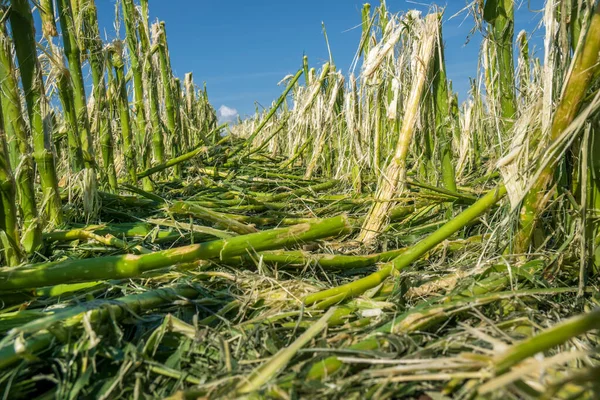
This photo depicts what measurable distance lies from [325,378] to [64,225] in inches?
86.6

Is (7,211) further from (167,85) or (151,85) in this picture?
(167,85)

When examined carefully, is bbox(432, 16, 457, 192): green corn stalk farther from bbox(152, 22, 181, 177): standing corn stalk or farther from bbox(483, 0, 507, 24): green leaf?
bbox(152, 22, 181, 177): standing corn stalk

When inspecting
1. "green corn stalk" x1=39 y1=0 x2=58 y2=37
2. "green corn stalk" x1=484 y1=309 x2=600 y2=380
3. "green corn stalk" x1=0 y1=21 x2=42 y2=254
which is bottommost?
"green corn stalk" x1=484 y1=309 x2=600 y2=380

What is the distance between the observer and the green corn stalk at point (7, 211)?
2.06m

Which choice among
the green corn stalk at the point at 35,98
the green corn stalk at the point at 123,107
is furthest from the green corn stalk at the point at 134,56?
the green corn stalk at the point at 35,98

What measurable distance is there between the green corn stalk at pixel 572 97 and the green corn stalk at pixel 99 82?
3.39m

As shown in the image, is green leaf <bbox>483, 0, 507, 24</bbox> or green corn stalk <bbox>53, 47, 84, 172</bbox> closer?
green leaf <bbox>483, 0, 507, 24</bbox>

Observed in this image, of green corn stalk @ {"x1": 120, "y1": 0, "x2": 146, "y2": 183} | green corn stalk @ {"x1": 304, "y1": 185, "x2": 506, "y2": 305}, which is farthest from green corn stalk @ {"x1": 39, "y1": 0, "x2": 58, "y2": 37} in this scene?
green corn stalk @ {"x1": 304, "y1": 185, "x2": 506, "y2": 305}

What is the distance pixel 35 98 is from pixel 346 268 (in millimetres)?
1823

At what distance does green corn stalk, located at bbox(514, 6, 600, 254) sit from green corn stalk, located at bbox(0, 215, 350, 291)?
932 millimetres

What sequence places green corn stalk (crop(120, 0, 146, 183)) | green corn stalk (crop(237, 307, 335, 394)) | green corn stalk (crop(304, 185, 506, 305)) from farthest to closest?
1. green corn stalk (crop(120, 0, 146, 183))
2. green corn stalk (crop(304, 185, 506, 305))
3. green corn stalk (crop(237, 307, 335, 394))

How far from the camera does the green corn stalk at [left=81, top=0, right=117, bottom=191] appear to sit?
397cm

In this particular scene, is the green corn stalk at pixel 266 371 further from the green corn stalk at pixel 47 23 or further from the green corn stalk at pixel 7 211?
the green corn stalk at pixel 47 23

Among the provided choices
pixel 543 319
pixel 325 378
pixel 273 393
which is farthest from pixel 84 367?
pixel 543 319
